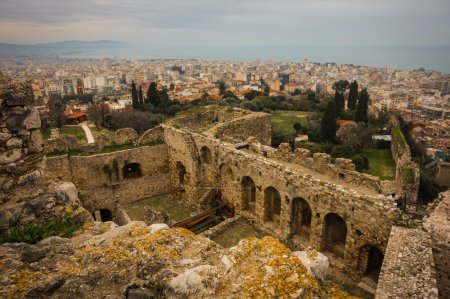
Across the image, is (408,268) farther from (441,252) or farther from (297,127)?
(297,127)

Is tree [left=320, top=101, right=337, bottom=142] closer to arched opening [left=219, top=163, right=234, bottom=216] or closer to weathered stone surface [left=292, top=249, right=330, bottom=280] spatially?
arched opening [left=219, top=163, right=234, bottom=216]

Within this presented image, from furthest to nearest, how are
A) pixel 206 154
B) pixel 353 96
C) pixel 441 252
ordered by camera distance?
pixel 353 96, pixel 206 154, pixel 441 252

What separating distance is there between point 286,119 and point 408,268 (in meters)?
→ 40.6

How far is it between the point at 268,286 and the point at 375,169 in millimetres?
→ 31802

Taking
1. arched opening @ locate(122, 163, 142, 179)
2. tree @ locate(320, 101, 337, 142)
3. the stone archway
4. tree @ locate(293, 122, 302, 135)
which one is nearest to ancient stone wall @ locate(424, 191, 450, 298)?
the stone archway

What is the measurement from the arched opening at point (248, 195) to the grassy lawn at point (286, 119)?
2685 cm

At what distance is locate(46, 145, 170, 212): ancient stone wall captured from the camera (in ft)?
47.5

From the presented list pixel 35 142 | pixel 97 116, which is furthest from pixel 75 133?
pixel 35 142

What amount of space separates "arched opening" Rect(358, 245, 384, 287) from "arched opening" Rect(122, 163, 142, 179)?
1097cm

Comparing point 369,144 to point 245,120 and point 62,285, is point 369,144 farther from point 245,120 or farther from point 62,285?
point 62,285

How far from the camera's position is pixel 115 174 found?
50.6 ft

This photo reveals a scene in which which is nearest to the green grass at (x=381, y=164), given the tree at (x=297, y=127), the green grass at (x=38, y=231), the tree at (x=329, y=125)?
the tree at (x=329, y=125)

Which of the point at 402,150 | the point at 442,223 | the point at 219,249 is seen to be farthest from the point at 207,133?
the point at 402,150

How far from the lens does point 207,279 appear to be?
3518 millimetres
